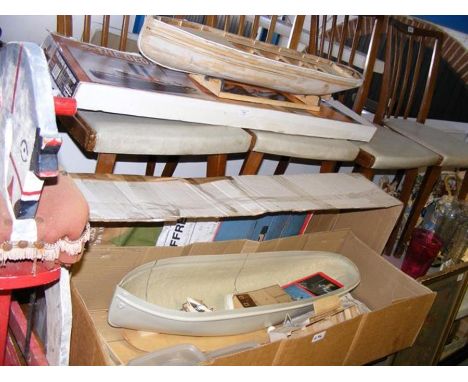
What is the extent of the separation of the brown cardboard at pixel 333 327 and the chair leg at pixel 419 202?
19.1 inches

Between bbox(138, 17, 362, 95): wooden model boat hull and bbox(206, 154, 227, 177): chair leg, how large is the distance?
0.67 ft

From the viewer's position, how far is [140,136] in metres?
1.05

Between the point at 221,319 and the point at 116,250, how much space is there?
0.89 ft

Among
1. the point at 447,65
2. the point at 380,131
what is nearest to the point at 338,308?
the point at 380,131

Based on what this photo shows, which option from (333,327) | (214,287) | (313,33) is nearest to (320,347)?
(333,327)

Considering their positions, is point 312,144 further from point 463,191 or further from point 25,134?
point 463,191

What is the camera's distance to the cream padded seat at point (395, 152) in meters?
1.57

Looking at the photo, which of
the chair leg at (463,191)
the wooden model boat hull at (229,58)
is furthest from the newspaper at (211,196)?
the chair leg at (463,191)

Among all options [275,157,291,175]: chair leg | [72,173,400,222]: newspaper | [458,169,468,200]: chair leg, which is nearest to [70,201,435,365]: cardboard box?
[72,173,400,222]: newspaper

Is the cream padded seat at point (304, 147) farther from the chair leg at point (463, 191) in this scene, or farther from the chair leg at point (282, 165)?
the chair leg at point (463, 191)

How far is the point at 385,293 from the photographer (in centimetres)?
146

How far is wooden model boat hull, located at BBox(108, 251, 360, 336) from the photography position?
101 cm

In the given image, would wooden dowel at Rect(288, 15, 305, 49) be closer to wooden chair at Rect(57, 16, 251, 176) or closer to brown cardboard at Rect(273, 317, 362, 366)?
wooden chair at Rect(57, 16, 251, 176)
